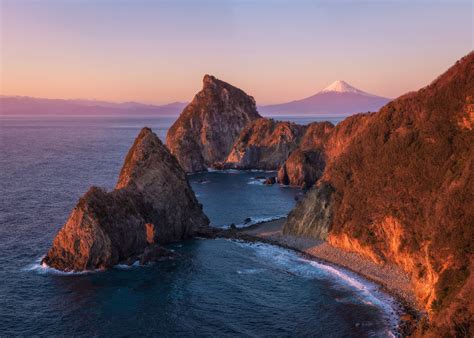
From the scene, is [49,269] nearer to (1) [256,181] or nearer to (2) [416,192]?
(2) [416,192]

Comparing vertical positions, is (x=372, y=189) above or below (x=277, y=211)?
above

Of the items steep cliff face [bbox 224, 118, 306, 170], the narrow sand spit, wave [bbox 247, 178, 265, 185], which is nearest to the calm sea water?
the narrow sand spit

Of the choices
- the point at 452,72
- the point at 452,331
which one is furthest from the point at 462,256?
the point at 452,72

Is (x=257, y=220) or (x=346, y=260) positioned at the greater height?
(x=346, y=260)

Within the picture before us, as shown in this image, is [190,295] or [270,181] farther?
[270,181]

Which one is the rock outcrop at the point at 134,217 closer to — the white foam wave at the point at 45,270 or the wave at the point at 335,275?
the white foam wave at the point at 45,270

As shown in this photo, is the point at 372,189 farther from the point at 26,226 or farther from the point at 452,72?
the point at 26,226

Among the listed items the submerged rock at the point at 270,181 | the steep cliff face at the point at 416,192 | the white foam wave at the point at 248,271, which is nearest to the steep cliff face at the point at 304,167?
the submerged rock at the point at 270,181

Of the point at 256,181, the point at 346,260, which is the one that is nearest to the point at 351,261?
the point at 346,260
